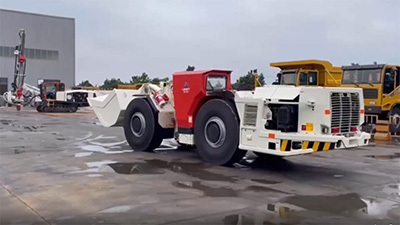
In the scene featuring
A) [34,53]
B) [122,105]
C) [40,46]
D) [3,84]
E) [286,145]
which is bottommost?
[286,145]

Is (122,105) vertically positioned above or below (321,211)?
above

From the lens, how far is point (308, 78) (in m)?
12.2

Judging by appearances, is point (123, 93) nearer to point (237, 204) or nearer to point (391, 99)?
point (237, 204)

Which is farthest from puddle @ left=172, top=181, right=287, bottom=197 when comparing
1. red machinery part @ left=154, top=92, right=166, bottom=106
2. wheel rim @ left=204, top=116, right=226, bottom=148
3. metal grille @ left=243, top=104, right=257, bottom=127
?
red machinery part @ left=154, top=92, right=166, bottom=106

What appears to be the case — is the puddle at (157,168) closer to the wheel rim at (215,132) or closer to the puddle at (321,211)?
the wheel rim at (215,132)

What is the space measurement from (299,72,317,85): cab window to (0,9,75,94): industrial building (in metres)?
47.2

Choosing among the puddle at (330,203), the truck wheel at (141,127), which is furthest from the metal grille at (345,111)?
the truck wheel at (141,127)

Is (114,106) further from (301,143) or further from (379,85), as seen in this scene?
(379,85)

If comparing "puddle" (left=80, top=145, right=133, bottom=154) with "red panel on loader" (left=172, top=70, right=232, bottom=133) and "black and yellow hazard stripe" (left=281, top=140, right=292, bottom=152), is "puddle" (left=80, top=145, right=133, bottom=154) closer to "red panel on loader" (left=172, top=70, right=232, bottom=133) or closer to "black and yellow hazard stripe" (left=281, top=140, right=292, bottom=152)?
"red panel on loader" (left=172, top=70, right=232, bottom=133)

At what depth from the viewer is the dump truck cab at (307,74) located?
12305 millimetres

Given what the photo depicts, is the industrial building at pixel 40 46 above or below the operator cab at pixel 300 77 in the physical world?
above

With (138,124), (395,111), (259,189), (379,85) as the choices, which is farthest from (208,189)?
(395,111)

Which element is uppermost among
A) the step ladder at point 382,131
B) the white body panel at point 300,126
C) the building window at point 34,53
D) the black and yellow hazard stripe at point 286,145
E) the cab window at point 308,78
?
the building window at point 34,53

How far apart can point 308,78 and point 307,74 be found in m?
0.12
